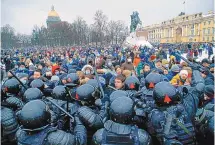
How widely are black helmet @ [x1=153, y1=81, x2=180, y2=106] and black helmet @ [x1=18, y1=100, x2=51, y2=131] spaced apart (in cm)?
142

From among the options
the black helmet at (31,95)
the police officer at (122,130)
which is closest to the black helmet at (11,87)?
Answer: the black helmet at (31,95)

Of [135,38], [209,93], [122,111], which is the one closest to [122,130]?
[122,111]

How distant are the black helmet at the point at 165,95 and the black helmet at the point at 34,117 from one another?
4.67 ft

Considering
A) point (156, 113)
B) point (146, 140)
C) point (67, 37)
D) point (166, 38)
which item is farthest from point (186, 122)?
point (166, 38)

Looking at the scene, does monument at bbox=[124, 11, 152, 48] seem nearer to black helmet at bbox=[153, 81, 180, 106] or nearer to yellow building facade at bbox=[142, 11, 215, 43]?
black helmet at bbox=[153, 81, 180, 106]

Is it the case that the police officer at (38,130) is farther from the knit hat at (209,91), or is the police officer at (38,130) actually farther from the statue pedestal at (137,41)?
the statue pedestal at (137,41)

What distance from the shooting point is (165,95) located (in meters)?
3.16

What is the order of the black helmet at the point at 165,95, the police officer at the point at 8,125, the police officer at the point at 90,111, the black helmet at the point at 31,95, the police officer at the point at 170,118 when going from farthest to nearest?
1. the black helmet at the point at 31,95
2. the police officer at the point at 8,125
3. the police officer at the point at 90,111
4. the black helmet at the point at 165,95
5. the police officer at the point at 170,118

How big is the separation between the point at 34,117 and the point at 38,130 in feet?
0.52

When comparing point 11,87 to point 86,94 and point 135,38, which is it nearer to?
point 86,94

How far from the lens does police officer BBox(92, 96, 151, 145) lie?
270 cm

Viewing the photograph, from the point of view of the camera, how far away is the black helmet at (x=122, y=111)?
9.12 feet

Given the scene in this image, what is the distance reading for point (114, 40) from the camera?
5956 cm

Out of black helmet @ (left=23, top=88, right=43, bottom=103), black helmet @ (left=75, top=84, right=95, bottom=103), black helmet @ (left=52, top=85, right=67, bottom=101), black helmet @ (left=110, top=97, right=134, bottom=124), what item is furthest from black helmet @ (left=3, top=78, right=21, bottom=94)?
black helmet @ (left=110, top=97, right=134, bottom=124)
